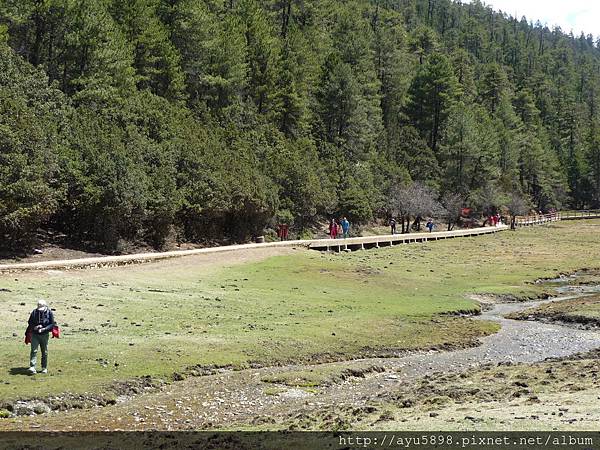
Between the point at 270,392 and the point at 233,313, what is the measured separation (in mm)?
11040

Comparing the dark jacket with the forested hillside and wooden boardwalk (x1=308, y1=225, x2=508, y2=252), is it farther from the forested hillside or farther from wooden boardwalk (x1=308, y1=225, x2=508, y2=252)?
wooden boardwalk (x1=308, y1=225, x2=508, y2=252)

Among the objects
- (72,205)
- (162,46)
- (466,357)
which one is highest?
(162,46)

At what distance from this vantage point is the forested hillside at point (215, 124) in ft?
161

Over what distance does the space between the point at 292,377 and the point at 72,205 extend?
33.1 m

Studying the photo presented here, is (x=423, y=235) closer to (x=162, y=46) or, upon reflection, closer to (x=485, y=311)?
(x=162, y=46)

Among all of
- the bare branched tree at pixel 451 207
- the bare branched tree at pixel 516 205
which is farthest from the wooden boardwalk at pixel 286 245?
the bare branched tree at pixel 516 205

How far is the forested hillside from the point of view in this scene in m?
49.1

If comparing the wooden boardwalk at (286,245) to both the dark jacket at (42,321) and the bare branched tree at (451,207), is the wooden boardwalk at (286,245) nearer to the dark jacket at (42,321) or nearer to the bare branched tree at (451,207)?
the bare branched tree at (451,207)

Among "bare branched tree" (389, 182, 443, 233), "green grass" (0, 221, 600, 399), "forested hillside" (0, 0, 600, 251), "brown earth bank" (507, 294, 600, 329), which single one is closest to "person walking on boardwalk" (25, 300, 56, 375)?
"green grass" (0, 221, 600, 399)

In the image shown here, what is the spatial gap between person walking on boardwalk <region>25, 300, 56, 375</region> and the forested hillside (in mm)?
24597

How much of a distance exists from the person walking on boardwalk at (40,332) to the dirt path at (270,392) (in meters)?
2.88

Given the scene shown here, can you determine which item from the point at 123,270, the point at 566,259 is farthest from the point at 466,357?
the point at 566,259

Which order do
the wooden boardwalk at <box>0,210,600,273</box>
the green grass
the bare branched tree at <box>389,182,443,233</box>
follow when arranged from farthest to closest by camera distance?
1. the bare branched tree at <box>389,182,443,233</box>
2. the wooden boardwalk at <box>0,210,600,273</box>
3. the green grass

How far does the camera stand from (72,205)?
158 feet
